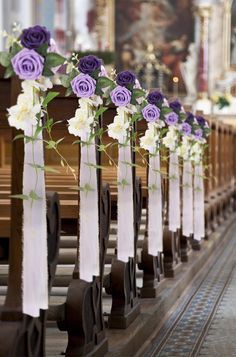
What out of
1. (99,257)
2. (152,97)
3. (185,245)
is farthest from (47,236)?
(185,245)

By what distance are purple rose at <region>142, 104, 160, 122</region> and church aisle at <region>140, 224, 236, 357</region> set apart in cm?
104

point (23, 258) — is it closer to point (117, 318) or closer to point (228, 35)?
point (117, 318)

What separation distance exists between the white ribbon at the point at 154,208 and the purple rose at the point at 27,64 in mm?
2341

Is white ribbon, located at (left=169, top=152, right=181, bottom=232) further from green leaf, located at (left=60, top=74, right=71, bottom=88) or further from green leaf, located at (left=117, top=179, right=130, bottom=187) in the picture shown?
green leaf, located at (left=60, top=74, right=71, bottom=88)

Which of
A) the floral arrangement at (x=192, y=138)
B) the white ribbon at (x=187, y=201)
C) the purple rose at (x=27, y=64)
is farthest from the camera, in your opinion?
the white ribbon at (x=187, y=201)

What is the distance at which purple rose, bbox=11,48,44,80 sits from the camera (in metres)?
3.13

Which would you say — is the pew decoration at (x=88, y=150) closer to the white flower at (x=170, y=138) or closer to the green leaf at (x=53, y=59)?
the green leaf at (x=53, y=59)

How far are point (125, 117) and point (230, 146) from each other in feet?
31.8

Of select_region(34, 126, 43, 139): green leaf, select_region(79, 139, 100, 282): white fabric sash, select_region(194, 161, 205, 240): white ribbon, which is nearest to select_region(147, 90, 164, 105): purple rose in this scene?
select_region(79, 139, 100, 282): white fabric sash

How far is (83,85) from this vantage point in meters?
3.82

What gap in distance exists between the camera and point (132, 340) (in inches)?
175

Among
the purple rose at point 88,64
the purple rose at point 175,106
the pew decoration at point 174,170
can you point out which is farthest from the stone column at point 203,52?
the purple rose at point 88,64

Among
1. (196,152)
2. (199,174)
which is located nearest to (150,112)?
(196,152)

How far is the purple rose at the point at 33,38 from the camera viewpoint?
3152 millimetres
